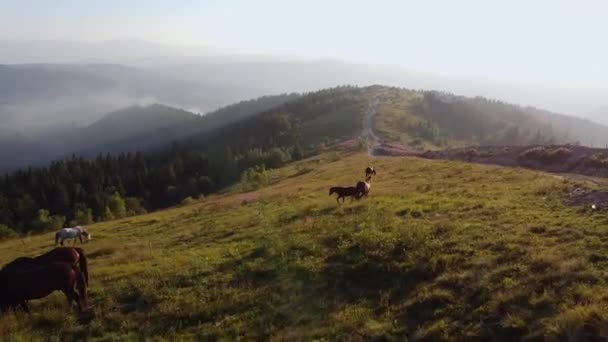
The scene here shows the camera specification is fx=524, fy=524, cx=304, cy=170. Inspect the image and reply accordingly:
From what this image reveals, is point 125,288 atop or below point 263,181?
atop

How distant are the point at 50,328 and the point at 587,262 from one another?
1674 cm

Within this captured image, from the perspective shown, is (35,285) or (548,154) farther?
(548,154)

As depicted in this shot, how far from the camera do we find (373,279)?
1791 centimetres

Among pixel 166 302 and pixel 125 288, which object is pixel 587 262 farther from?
pixel 125 288

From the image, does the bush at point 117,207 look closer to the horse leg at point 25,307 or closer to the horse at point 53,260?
the horse at point 53,260

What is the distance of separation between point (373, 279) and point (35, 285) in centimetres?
1145

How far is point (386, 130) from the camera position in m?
125

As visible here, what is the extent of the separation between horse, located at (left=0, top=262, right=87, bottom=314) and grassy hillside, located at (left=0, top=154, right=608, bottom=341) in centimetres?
63

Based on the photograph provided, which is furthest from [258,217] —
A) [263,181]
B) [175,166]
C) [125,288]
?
[175,166]

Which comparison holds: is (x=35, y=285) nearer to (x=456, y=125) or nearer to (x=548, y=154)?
(x=548, y=154)

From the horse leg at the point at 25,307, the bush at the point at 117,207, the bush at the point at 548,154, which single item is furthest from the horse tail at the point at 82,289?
the bush at the point at 117,207

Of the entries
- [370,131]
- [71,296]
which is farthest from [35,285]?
[370,131]

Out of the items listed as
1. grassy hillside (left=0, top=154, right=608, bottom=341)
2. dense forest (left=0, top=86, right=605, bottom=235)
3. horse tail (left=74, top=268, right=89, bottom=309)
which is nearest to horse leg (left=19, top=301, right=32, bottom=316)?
grassy hillside (left=0, top=154, right=608, bottom=341)

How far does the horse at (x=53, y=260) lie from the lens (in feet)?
61.2
